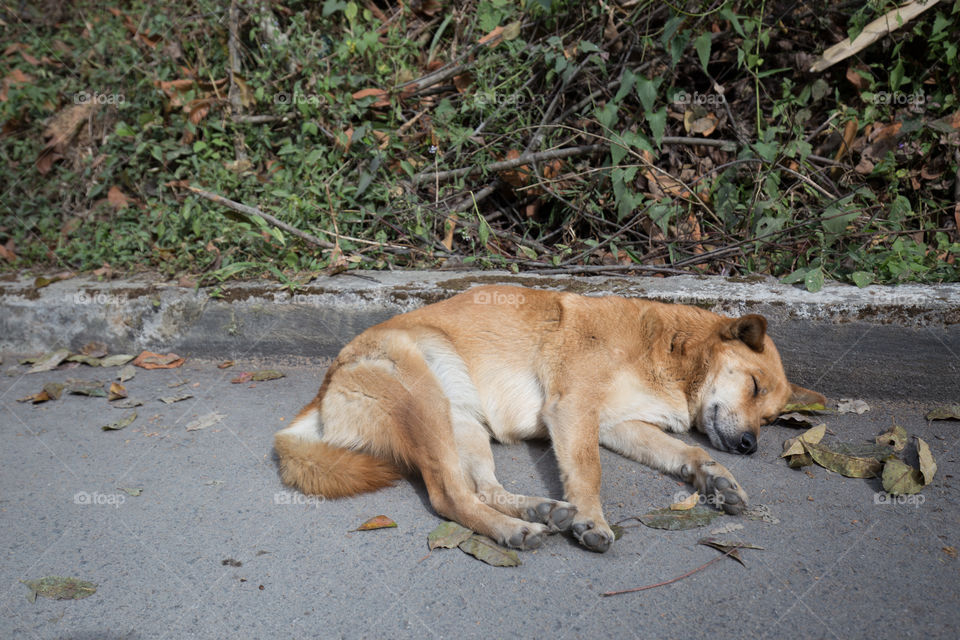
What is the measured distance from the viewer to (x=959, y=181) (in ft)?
13.9

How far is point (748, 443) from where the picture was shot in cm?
312

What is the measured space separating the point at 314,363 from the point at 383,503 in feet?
5.65

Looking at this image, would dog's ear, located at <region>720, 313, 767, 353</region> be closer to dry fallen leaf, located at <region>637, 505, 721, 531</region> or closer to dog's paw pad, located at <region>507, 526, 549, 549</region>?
dry fallen leaf, located at <region>637, 505, 721, 531</region>

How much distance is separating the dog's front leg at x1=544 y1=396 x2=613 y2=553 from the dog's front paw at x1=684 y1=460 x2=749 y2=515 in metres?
0.46

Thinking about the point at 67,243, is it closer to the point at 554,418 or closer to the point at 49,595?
the point at 49,595

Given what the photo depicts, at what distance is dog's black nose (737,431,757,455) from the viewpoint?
3117 mm

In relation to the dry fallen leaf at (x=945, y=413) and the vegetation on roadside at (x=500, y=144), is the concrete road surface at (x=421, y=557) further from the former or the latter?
the vegetation on roadside at (x=500, y=144)

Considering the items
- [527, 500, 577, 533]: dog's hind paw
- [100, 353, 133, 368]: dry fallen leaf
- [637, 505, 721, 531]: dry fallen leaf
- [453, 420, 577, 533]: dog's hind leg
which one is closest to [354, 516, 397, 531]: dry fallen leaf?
[453, 420, 577, 533]: dog's hind leg

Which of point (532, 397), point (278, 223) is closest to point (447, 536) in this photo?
point (532, 397)

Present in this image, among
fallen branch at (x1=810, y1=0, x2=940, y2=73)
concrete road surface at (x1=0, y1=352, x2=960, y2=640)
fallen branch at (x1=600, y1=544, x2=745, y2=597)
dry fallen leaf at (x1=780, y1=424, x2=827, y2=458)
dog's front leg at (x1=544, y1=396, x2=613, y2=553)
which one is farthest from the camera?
fallen branch at (x1=810, y1=0, x2=940, y2=73)

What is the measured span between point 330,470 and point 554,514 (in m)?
0.98

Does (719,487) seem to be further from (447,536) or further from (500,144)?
(500,144)

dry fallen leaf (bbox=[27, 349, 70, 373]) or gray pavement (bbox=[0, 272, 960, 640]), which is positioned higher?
dry fallen leaf (bbox=[27, 349, 70, 373])

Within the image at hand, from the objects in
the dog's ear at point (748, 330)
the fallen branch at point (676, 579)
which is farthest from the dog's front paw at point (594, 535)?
the dog's ear at point (748, 330)
